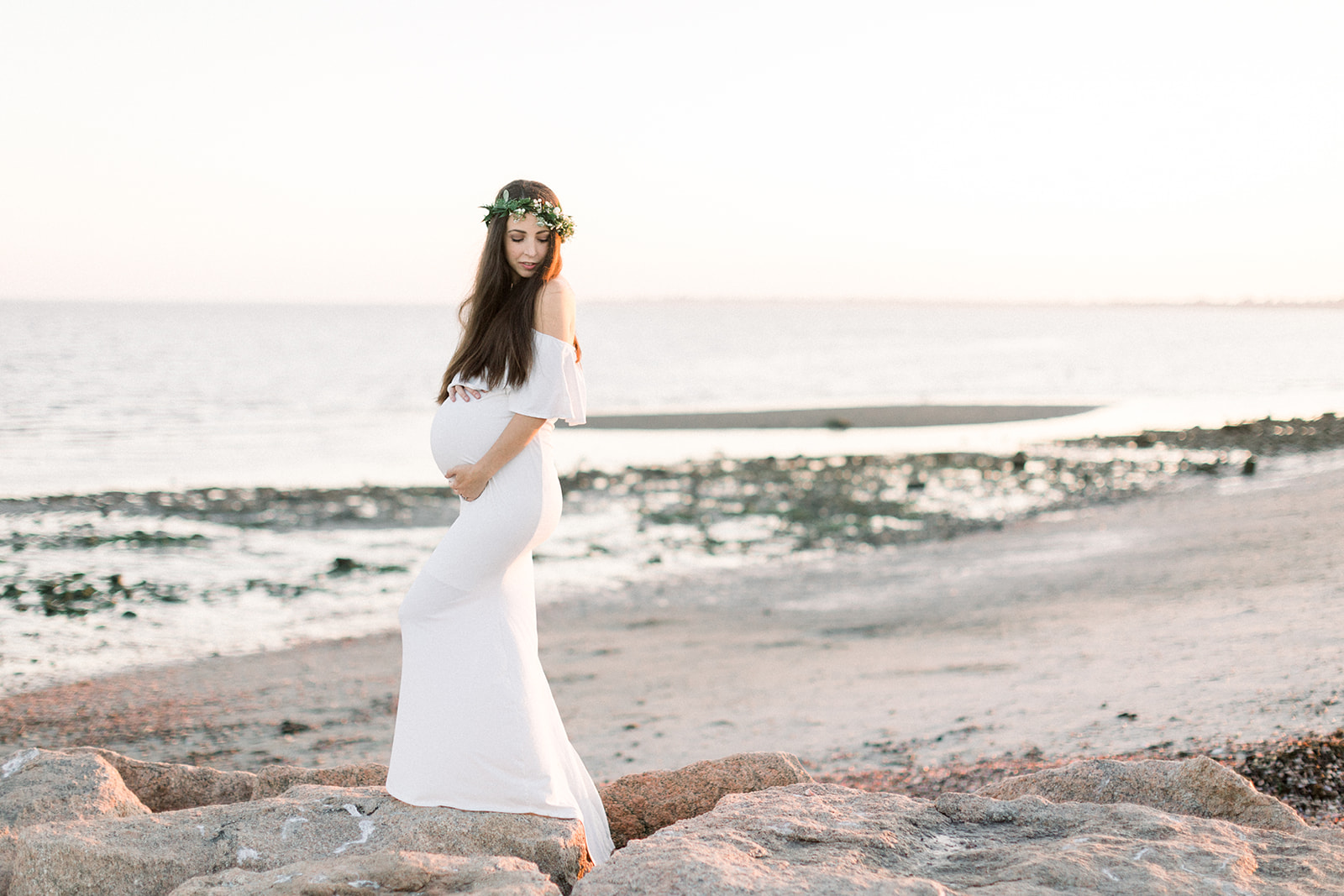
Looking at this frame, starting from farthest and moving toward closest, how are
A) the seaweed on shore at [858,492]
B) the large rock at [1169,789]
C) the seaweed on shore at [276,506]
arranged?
the seaweed on shore at [276,506]
the seaweed on shore at [858,492]
the large rock at [1169,789]

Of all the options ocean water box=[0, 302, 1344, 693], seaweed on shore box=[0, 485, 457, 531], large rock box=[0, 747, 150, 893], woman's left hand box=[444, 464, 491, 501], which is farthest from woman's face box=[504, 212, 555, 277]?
seaweed on shore box=[0, 485, 457, 531]

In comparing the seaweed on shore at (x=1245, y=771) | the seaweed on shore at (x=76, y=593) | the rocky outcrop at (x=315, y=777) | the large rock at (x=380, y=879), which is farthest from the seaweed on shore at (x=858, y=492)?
the large rock at (x=380, y=879)

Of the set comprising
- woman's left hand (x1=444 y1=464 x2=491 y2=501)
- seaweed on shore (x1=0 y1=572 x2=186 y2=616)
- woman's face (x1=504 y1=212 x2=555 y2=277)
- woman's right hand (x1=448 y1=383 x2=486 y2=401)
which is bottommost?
seaweed on shore (x1=0 y1=572 x2=186 y2=616)

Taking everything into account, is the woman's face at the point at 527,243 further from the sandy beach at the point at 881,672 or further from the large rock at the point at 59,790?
the sandy beach at the point at 881,672

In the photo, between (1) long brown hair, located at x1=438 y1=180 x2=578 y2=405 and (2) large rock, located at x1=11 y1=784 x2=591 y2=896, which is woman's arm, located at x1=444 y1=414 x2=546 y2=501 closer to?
(1) long brown hair, located at x1=438 y1=180 x2=578 y2=405

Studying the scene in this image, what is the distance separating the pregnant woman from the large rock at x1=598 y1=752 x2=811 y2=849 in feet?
2.31

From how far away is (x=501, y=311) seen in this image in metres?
4.32

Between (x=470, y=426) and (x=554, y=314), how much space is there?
572 mm

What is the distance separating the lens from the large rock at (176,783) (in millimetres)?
5086

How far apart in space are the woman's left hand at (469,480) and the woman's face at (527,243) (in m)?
0.84

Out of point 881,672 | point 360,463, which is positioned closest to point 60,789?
point 881,672

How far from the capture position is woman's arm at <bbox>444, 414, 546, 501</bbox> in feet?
13.8

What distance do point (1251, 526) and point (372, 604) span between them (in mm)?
12090

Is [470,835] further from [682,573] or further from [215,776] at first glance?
[682,573]
